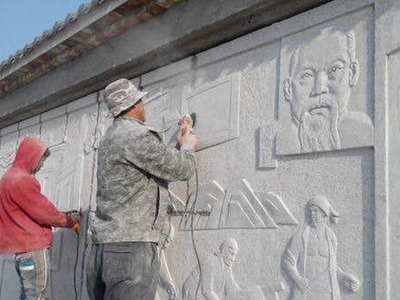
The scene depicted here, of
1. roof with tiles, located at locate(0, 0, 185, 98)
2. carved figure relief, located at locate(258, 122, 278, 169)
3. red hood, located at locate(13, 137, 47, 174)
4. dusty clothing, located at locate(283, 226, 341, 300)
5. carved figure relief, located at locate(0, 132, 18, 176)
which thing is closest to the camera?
dusty clothing, located at locate(283, 226, 341, 300)

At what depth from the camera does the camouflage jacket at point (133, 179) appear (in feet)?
9.15

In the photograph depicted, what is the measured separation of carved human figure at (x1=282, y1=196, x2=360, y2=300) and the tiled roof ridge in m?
2.14

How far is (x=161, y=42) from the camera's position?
3.57 m

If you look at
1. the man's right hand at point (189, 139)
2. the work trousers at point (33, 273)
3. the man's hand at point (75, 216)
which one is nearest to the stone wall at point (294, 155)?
the man's right hand at point (189, 139)

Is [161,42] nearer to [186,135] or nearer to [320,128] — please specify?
[186,135]

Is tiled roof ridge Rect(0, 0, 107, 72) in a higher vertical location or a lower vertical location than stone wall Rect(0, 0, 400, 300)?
higher

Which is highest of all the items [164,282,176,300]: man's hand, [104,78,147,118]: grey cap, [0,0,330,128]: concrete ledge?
[0,0,330,128]: concrete ledge

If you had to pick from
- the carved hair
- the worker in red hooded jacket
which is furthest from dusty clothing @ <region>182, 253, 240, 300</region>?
the carved hair

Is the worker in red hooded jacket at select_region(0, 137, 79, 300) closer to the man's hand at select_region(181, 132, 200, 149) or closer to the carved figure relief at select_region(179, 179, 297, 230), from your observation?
the carved figure relief at select_region(179, 179, 297, 230)

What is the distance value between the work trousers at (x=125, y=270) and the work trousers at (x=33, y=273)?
1.02 metres

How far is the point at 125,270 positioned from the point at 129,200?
0.37m

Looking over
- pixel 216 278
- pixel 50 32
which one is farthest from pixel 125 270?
pixel 50 32

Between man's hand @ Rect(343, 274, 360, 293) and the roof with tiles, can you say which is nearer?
man's hand @ Rect(343, 274, 360, 293)

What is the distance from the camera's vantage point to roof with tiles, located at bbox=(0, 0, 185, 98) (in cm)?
360
